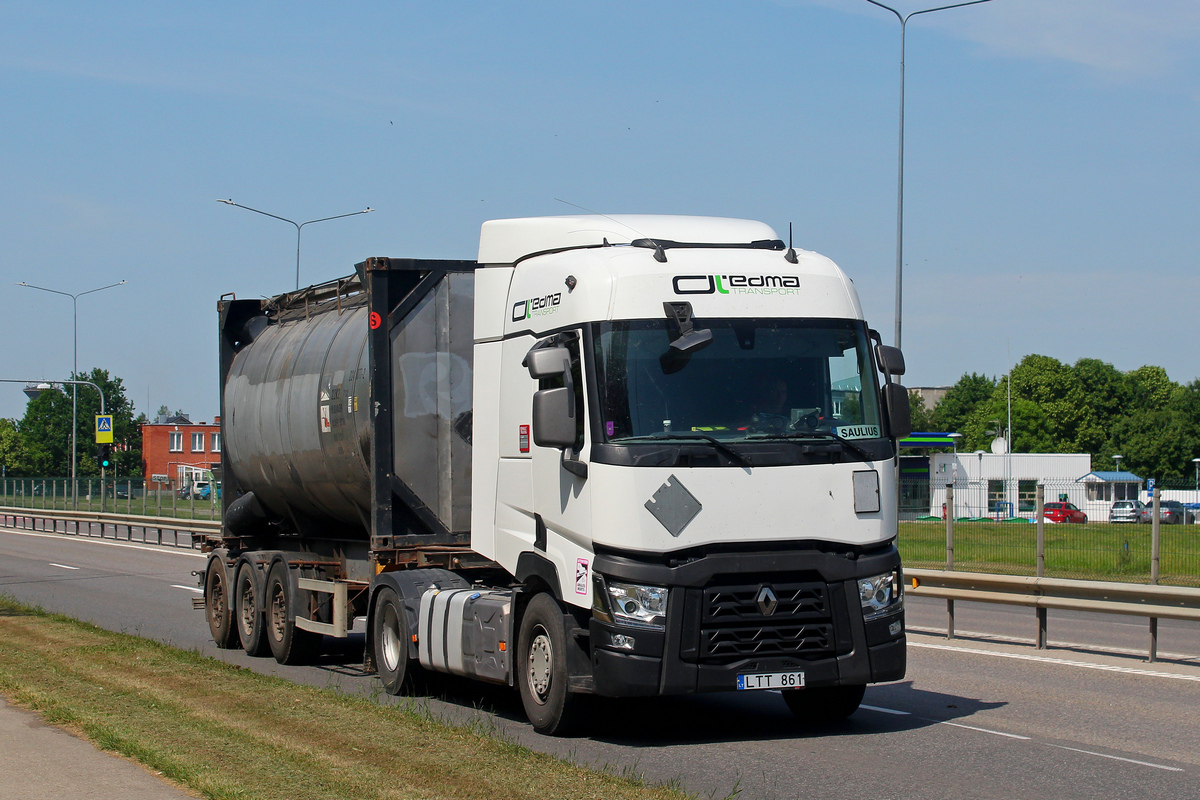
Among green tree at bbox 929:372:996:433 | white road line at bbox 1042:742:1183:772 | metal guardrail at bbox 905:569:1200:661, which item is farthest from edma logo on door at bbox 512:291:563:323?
green tree at bbox 929:372:996:433

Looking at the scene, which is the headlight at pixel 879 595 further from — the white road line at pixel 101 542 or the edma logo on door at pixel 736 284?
the white road line at pixel 101 542

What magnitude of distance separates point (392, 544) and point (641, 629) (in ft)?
12.9

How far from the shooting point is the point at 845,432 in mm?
8758

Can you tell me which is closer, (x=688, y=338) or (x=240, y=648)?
(x=688, y=338)

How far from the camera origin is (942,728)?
30.2 feet

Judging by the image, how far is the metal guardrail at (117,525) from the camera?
39100 millimetres

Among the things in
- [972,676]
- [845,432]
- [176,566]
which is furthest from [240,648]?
[176,566]

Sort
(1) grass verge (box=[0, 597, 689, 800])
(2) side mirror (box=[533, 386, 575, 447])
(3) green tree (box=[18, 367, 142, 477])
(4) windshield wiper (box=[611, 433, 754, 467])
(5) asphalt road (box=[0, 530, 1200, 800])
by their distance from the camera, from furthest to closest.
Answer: (3) green tree (box=[18, 367, 142, 477]) < (2) side mirror (box=[533, 386, 575, 447]) < (4) windshield wiper (box=[611, 433, 754, 467]) < (5) asphalt road (box=[0, 530, 1200, 800]) < (1) grass verge (box=[0, 597, 689, 800])

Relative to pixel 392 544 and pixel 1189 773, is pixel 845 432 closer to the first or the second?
pixel 1189 773

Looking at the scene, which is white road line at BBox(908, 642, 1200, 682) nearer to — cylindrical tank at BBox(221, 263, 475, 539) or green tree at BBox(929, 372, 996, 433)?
cylindrical tank at BBox(221, 263, 475, 539)

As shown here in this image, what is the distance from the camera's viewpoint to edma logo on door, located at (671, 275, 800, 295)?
887 cm

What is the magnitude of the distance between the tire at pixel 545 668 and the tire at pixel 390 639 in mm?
1833

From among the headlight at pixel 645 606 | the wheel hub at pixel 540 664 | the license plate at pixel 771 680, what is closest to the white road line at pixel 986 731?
the license plate at pixel 771 680

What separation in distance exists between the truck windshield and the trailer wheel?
725cm
